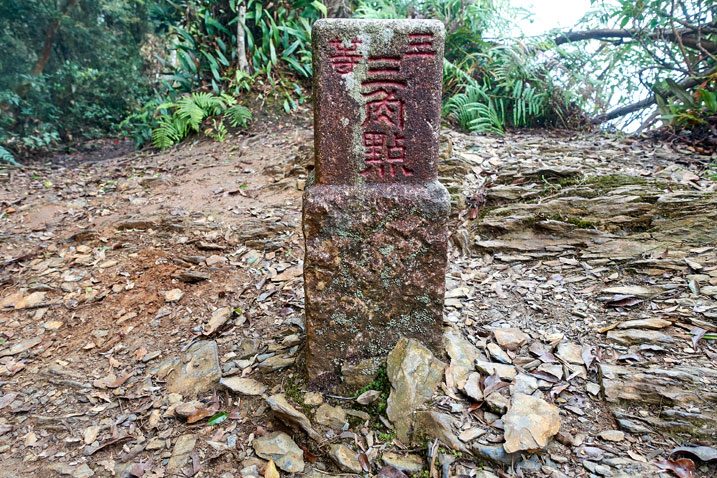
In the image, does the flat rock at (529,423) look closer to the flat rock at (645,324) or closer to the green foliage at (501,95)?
the flat rock at (645,324)

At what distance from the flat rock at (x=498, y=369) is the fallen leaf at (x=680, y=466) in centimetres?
66

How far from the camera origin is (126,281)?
133 inches

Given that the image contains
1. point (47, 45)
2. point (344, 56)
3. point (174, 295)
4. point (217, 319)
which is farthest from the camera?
point (47, 45)

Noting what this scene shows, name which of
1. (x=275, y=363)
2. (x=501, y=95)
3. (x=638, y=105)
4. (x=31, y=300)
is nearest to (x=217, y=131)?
(x=31, y=300)

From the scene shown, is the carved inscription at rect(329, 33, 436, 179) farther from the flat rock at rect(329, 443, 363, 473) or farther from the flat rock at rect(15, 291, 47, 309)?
the flat rock at rect(15, 291, 47, 309)

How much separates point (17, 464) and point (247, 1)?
619 centimetres

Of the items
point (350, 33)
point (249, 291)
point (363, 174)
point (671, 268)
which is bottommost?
Answer: point (249, 291)

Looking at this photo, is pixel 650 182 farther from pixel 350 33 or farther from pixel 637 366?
pixel 350 33

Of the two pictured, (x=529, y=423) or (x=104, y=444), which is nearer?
(x=529, y=423)

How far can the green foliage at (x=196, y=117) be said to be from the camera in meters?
5.86

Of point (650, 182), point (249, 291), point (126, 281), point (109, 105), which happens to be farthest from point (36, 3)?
point (650, 182)

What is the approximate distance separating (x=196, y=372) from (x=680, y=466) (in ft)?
7.56

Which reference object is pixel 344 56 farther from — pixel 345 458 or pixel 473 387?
pixel 345 458

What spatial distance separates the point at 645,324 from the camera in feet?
7.56
